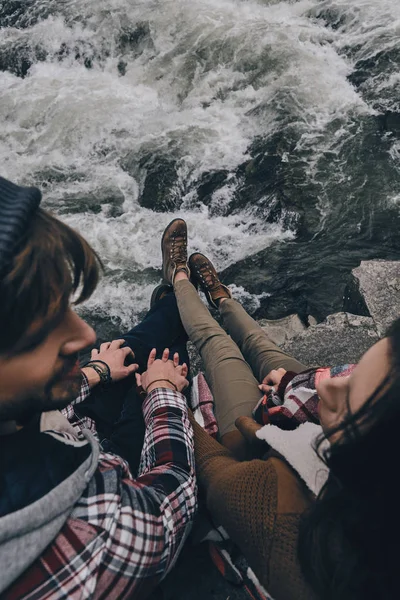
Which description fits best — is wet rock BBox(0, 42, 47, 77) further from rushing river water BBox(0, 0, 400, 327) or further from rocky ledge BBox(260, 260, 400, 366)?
rocky ledge BBox(260, 260, 400, 366)

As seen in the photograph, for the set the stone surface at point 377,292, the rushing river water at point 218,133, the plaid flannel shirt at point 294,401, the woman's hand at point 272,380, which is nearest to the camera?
the plaid flannel shirt at point 294,401

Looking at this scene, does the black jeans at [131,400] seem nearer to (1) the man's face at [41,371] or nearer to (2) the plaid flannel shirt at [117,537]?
(2) the plaid flannel shirt at [117,537]

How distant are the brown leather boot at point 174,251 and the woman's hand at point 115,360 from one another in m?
1.13

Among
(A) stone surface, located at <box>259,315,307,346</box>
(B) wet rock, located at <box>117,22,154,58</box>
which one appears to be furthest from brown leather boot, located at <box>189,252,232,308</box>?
(B) wet rock, located at <box>117,22,154,58</box>

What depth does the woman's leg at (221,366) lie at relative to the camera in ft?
8.01

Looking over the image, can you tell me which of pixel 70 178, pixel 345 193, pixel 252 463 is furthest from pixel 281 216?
pixel 252 463

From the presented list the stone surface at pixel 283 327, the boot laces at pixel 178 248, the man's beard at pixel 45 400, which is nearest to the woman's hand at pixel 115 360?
the man's beard at pixel 45 400

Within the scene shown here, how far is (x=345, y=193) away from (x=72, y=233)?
424cm

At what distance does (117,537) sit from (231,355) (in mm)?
1575

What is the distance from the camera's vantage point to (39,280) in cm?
120

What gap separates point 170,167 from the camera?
548 cm

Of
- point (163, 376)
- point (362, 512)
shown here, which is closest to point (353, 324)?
point (163, 376)

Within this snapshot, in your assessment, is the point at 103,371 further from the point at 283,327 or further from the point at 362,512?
the point at 283,327

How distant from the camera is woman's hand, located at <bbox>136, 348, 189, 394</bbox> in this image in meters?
2.30
